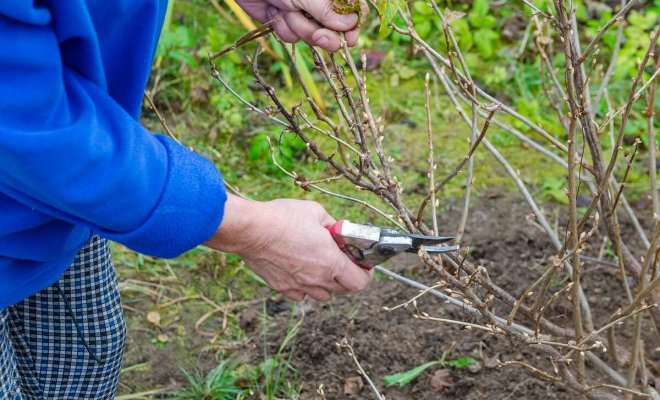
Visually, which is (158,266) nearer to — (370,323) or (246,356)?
(246,356)

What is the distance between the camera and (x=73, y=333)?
2170mm

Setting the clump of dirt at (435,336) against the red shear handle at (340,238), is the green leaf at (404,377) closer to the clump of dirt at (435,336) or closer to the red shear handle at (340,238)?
the clump of dirt at (435,336)

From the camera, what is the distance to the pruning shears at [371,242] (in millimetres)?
1815

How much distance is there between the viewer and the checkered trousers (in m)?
2.13

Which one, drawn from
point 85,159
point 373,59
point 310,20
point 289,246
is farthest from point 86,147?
point 373,59

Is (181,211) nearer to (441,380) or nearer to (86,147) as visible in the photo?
(86,147)

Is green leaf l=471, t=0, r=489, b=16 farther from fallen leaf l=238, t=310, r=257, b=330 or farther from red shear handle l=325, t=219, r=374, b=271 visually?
red shear handle l=325, t=219, r=374, b=271

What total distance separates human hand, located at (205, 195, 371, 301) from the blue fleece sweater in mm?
85

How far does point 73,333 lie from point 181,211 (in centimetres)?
80

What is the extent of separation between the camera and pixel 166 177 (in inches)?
59.3

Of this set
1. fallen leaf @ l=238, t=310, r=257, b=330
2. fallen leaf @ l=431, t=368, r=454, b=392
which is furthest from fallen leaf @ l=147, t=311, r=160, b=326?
fallen leaf @ l=431, t=368, r=454, b=392

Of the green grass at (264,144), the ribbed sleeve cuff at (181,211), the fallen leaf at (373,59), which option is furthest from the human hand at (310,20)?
the fallen leaf at (373,59)

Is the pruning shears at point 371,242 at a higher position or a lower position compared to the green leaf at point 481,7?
higher

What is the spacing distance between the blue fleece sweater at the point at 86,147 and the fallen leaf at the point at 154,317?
149 cm
